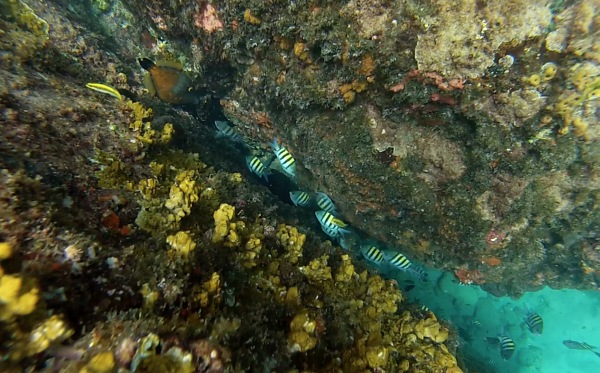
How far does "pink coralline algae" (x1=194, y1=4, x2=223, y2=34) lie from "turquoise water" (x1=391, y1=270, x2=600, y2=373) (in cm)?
760

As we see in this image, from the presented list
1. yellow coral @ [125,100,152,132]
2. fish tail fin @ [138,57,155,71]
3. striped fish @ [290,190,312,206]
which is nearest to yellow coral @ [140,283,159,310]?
yellow coral @ [125,100,152,132]

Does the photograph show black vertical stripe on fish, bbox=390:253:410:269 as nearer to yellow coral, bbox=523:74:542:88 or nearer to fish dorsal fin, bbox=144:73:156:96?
yellow coral, bbox=523:74:542:88

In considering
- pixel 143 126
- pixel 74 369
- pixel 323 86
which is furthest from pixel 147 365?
pixel 323 86

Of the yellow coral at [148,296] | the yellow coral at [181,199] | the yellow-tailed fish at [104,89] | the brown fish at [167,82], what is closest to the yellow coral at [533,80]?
the yellow coral at [181,199]

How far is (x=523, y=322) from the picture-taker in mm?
11406

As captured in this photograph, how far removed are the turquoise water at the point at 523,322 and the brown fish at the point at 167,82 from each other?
724cm

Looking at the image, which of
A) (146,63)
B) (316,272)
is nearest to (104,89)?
(146,63)

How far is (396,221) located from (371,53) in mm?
2816

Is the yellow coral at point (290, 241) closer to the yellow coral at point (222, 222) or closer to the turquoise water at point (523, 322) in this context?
the yellow coral at point (222, 222)

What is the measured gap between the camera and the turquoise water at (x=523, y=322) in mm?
9672

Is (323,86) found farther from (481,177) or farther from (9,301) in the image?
(9,301)

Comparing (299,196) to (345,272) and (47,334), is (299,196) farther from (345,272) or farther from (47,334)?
(47,334)

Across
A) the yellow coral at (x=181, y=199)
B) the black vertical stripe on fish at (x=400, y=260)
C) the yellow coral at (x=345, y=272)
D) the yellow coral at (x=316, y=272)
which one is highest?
the yellow coral at (x=181, y=199)

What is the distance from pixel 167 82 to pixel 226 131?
4.11 feet
